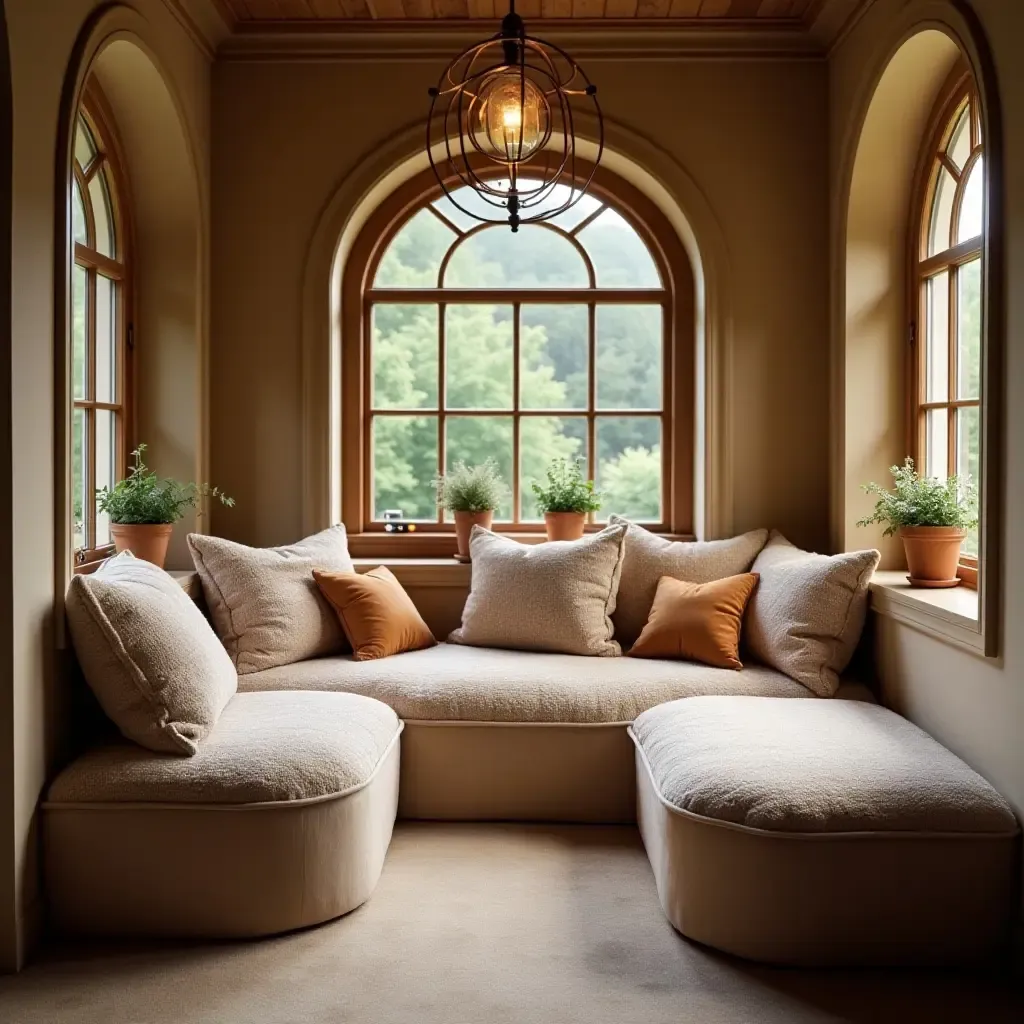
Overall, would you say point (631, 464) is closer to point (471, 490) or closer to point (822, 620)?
point (471, 490)

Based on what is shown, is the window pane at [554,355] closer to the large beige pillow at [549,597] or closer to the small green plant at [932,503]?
the large beige pillow at [549,597]

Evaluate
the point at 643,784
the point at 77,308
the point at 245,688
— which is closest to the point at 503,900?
the point at 643,784

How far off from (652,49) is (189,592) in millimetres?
2730

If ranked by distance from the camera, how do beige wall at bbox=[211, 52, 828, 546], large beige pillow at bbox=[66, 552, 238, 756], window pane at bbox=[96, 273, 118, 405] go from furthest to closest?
beige wall at bbox=[211, 52, 828, 546] → window pane at bbox=[96, 273, 118, 405] → large beige pillow at bbox=[66, 552, 238, 756]

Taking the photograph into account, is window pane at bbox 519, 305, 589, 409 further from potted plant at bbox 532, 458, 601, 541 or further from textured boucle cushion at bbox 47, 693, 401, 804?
textured boucle cushion at bbox 47, 693, 401, 804

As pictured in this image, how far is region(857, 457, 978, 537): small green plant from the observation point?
3.52 m

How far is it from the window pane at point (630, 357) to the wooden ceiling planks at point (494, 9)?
3.78ft

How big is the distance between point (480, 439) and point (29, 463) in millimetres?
2270

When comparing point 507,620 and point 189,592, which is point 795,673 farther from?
point 189,592

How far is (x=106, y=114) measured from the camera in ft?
12.6

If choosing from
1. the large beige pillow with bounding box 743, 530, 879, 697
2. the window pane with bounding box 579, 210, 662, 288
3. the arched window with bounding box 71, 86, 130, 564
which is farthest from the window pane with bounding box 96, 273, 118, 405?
the large beige pillow with bounding box 743, 530, 879, 697

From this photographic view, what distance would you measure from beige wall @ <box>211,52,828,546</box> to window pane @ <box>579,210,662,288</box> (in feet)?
1.33

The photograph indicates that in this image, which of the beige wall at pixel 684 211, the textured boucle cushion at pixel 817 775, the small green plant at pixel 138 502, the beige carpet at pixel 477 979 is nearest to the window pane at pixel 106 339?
the small green plant at pixel 138 502

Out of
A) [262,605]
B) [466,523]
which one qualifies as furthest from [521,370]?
[262,605]
